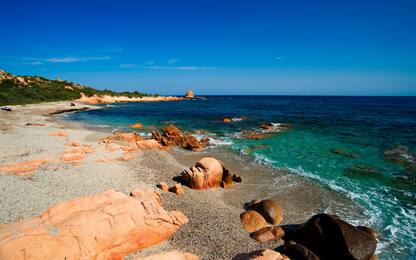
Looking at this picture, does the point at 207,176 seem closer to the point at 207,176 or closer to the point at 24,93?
the point at 207,176

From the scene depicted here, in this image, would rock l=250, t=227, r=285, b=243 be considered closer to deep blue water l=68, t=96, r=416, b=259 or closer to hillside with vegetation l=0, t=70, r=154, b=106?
deep blue water l=68, t=96, r=416, b=259

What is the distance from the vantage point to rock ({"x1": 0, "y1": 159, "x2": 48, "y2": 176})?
13782 millimetres

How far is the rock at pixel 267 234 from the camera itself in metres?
9.27

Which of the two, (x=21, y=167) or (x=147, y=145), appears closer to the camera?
(x=21, y=167)

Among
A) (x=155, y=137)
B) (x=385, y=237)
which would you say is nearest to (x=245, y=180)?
(x=385, y=237)

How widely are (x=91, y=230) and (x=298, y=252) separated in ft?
20.3

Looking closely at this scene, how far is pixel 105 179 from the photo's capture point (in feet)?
44.9

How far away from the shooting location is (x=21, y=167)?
14328 millimetres

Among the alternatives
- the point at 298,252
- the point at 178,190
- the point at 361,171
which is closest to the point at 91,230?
the point at 178,190

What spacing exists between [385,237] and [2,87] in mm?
95615

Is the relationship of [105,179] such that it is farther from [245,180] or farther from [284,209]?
[284,209]

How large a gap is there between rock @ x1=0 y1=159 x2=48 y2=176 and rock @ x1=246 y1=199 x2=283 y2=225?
12132mm

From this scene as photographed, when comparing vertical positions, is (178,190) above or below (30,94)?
below

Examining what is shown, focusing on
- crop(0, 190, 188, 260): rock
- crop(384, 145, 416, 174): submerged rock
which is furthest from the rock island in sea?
crop(384, 145, 416, 174): submerged rock
